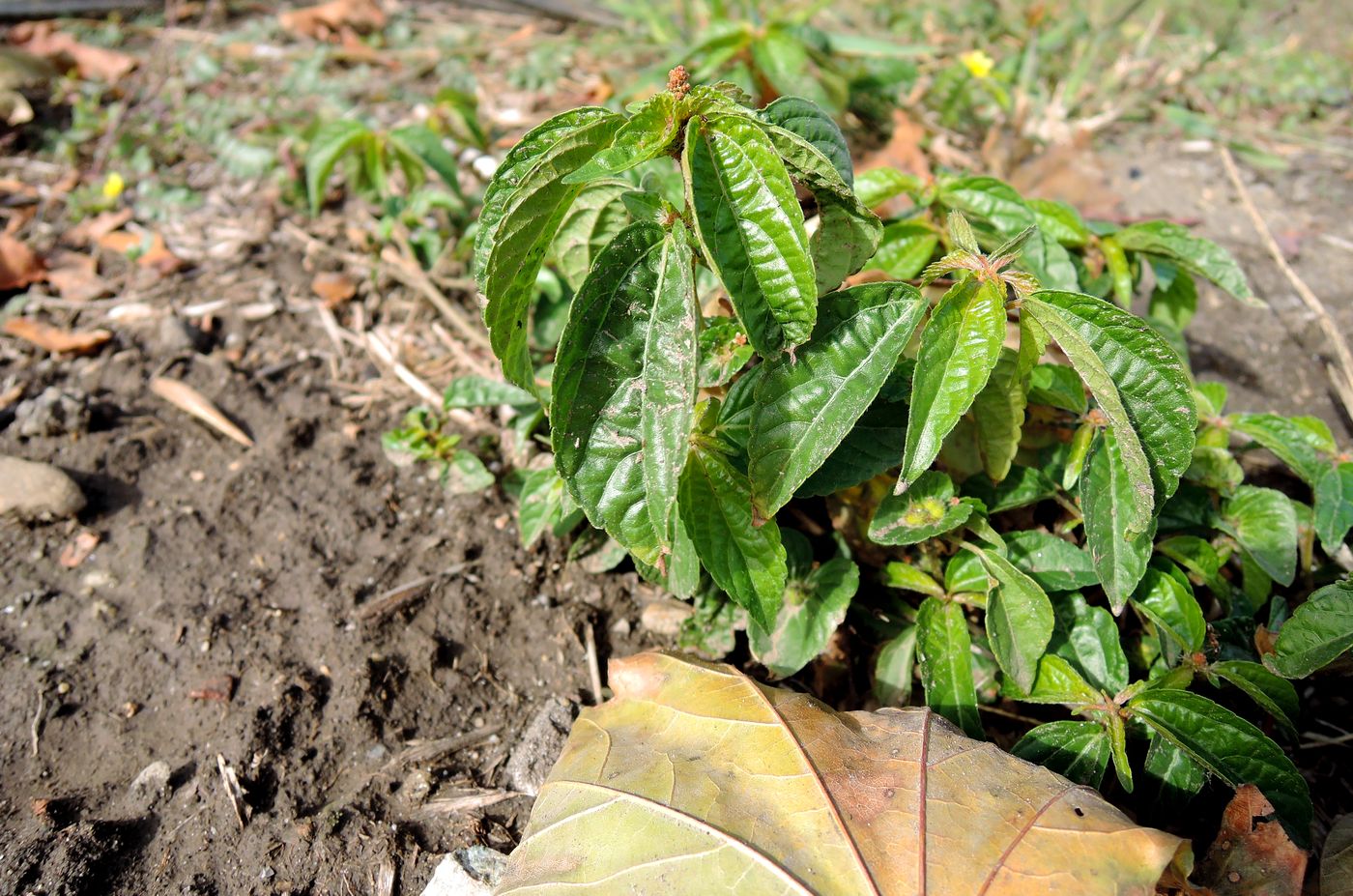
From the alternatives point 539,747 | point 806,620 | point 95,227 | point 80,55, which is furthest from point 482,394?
point 80,55

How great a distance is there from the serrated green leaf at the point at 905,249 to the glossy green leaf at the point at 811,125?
1.73 feet

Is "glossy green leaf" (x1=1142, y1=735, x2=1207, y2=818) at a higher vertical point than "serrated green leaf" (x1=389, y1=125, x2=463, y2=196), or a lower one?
lower

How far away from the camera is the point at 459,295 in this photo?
2.87 m

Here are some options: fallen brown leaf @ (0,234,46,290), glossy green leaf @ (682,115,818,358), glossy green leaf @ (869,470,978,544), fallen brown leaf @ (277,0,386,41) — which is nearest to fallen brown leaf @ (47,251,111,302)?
fallen brown leaf @ (0,234,46,290)

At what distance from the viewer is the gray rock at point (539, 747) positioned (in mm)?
1771

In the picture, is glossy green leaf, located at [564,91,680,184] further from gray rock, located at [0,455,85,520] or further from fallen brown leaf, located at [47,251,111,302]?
fallen brown leaf, located at [47,251,111,302]

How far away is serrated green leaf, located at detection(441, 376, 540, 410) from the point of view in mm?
2137

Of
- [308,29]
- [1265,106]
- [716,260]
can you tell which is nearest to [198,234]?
[308,29]

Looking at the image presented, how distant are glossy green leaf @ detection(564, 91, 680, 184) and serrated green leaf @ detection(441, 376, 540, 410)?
0.89 m

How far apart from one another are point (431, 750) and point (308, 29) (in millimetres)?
3654

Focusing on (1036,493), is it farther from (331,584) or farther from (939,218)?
(331,584)

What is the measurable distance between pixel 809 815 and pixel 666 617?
0.71 meters

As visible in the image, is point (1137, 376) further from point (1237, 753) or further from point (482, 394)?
point (482, 394)

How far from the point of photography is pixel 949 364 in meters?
1.42
